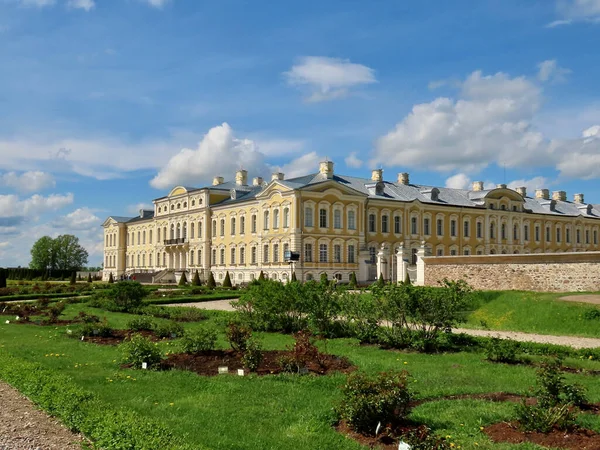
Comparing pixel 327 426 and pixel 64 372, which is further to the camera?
pixel 64 372

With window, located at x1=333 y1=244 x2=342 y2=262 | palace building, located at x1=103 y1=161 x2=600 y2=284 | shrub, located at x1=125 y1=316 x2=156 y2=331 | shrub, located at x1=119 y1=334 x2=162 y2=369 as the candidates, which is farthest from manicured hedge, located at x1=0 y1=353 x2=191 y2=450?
window, located at x1=333 y1=244 x2=342 y2=262

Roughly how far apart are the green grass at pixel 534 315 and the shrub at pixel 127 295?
11.2 metres

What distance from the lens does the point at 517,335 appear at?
15.9 metres

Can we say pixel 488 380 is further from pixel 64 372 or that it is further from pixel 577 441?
pixel 64 372

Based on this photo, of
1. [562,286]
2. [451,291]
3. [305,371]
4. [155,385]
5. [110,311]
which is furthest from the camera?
[562,286]

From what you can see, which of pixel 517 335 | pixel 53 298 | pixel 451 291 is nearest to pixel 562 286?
pixel 517 335

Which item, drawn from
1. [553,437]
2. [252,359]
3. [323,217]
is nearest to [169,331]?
[252,359]

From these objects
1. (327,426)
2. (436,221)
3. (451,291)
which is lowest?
(327,426)

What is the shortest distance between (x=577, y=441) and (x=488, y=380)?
3.12m

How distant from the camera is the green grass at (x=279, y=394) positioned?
6.32 m

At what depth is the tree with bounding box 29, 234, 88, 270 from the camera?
9000 cm

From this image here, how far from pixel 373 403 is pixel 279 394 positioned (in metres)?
2.08

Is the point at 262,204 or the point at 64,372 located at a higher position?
the point at 262,204

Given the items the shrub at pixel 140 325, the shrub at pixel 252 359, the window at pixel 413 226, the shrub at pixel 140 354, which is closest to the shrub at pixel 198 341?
the shrub at pixel 140 354
